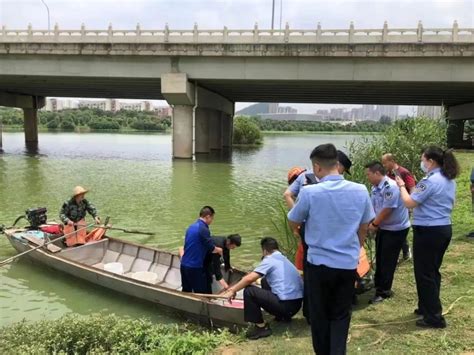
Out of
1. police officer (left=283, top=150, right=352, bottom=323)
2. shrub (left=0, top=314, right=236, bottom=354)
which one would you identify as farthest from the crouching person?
shrub (left=0, top=314, right=236, bottom=354)

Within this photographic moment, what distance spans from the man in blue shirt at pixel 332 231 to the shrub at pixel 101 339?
5.38 feet

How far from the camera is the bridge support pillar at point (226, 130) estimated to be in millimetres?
46553

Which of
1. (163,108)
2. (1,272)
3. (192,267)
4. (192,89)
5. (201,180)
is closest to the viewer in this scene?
(192,267)

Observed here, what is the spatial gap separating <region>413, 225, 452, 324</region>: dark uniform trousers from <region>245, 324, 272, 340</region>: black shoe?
1705 mm

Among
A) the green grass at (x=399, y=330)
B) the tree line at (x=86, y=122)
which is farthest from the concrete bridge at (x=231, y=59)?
the tree line at (x=86, y=122)

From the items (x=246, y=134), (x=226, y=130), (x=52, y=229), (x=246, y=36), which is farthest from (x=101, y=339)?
(x=246, y=134)

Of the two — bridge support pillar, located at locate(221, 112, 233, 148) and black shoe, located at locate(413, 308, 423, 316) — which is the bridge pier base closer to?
bridge support pillar, located at locate(221, 112, 233, 148)

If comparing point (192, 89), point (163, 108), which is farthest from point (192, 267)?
point (163, 108)

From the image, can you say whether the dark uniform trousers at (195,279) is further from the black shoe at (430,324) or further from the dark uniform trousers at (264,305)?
the black shoe at (430,324)

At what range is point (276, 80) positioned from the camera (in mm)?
27344

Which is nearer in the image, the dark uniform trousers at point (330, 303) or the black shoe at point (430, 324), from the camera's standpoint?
the dark uniform trousers at point (330, 303)

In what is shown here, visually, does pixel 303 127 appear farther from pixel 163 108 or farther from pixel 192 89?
pixel 192 89

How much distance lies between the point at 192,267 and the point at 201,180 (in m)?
15.8

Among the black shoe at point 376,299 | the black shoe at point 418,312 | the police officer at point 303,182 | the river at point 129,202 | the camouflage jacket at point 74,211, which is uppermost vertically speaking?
the police officer at point 303,182
